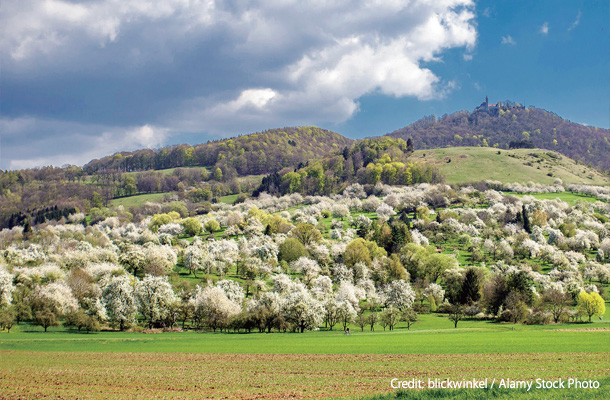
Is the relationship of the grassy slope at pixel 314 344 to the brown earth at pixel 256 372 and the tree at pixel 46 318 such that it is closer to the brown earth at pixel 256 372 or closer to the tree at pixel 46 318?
the brown earth at pixel 256 372

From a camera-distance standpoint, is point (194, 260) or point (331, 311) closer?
point (331, 311)

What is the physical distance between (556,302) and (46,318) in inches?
2957

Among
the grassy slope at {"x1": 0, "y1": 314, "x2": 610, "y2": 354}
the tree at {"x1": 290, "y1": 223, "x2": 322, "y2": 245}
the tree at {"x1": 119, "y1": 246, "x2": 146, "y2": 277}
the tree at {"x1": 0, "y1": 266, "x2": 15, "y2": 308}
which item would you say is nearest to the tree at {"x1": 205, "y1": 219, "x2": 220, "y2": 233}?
the tree at {"x1": 290, "y1": 223, "x2": 322, "y2": 245}

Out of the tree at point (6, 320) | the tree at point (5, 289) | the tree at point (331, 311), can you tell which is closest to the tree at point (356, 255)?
the tree at point (331, 311)

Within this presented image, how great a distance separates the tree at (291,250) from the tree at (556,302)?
5427 cm

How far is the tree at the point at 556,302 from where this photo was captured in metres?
58.3

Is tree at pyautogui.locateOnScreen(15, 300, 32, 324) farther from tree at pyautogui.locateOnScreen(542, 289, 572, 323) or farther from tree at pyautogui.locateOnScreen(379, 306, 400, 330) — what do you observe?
tree at pyautogui.locateOnScreen(542, 289, 572, 323)

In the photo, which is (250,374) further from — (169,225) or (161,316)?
(169,225)

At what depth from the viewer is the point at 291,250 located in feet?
333

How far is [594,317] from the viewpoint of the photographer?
2475 inches

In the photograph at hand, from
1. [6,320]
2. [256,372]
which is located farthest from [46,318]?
[256,372]

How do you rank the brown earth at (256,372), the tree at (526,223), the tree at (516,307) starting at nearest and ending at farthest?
the brown earth at (256,372), the tree at (516,307), the tree at (526,223)

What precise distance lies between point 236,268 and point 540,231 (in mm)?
89802

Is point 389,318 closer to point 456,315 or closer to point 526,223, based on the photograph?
point 456,315
